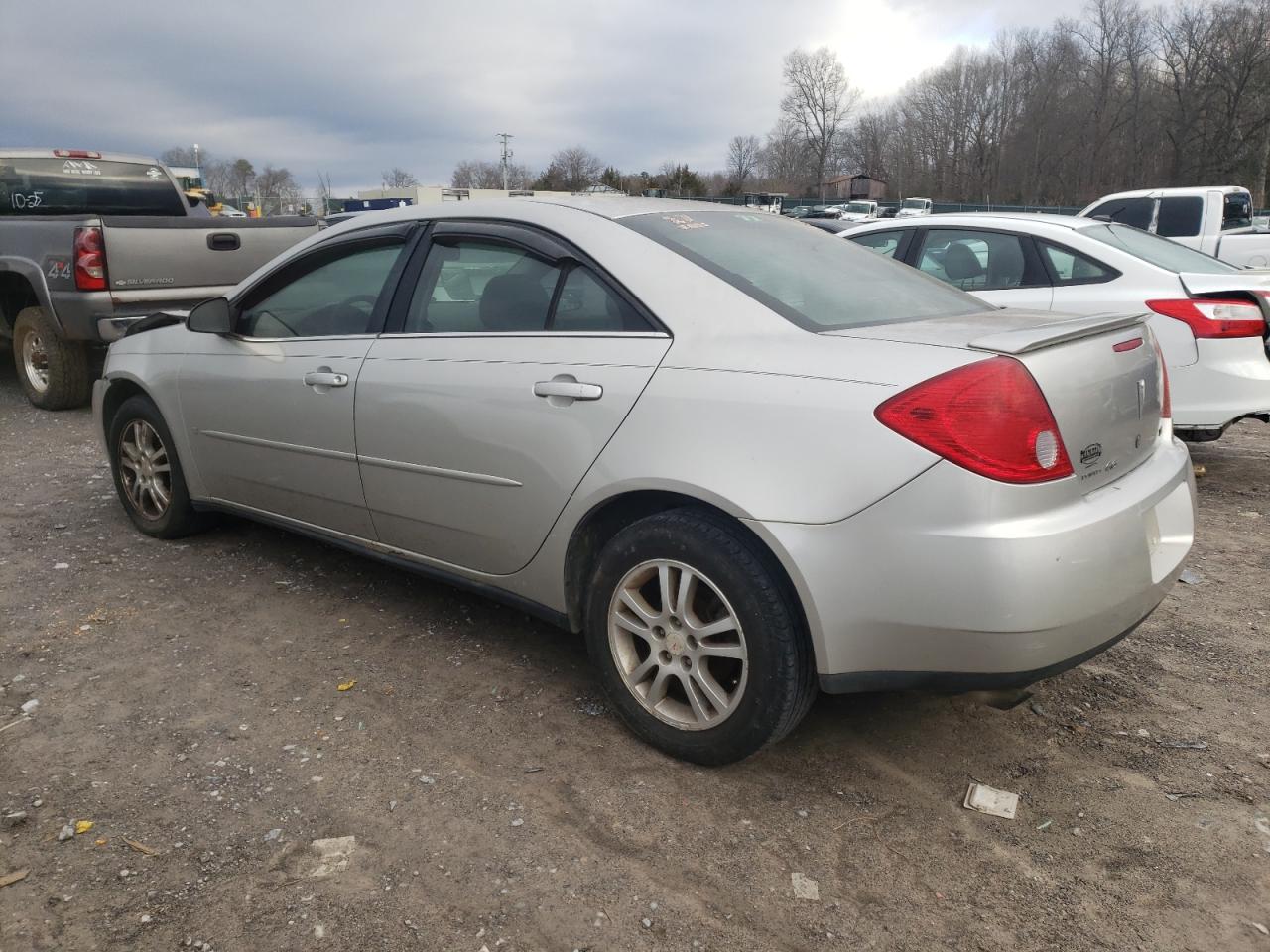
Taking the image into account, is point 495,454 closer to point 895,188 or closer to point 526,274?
point 526,274

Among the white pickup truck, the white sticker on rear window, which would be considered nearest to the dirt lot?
the white sticker on rear window

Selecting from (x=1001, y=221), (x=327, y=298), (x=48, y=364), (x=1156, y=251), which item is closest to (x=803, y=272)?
(x=327, y=298)

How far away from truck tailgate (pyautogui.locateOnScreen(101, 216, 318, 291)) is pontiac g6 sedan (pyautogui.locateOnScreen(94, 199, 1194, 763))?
436 centimetres

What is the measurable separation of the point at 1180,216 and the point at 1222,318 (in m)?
8.72

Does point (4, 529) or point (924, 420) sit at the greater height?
point (924, 420)

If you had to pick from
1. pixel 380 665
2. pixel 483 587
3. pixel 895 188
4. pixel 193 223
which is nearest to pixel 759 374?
pixel 483 587

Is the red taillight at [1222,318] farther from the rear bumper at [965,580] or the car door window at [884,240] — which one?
the rear bumper at [965,580]

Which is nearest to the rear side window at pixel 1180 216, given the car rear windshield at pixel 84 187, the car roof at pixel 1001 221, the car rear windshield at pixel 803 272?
the car roof at pixel 1001 221

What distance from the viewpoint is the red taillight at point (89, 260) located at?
288 inches

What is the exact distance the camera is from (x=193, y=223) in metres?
7.73

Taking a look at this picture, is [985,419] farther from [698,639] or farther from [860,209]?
[860,209]

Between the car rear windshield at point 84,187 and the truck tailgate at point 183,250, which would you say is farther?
the car rear windshield at point 84,187

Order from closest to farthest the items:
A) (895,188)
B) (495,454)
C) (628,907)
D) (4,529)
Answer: (628,907) → (495,454) → (4,529) → (895,188)

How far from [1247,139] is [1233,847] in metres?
66.4
